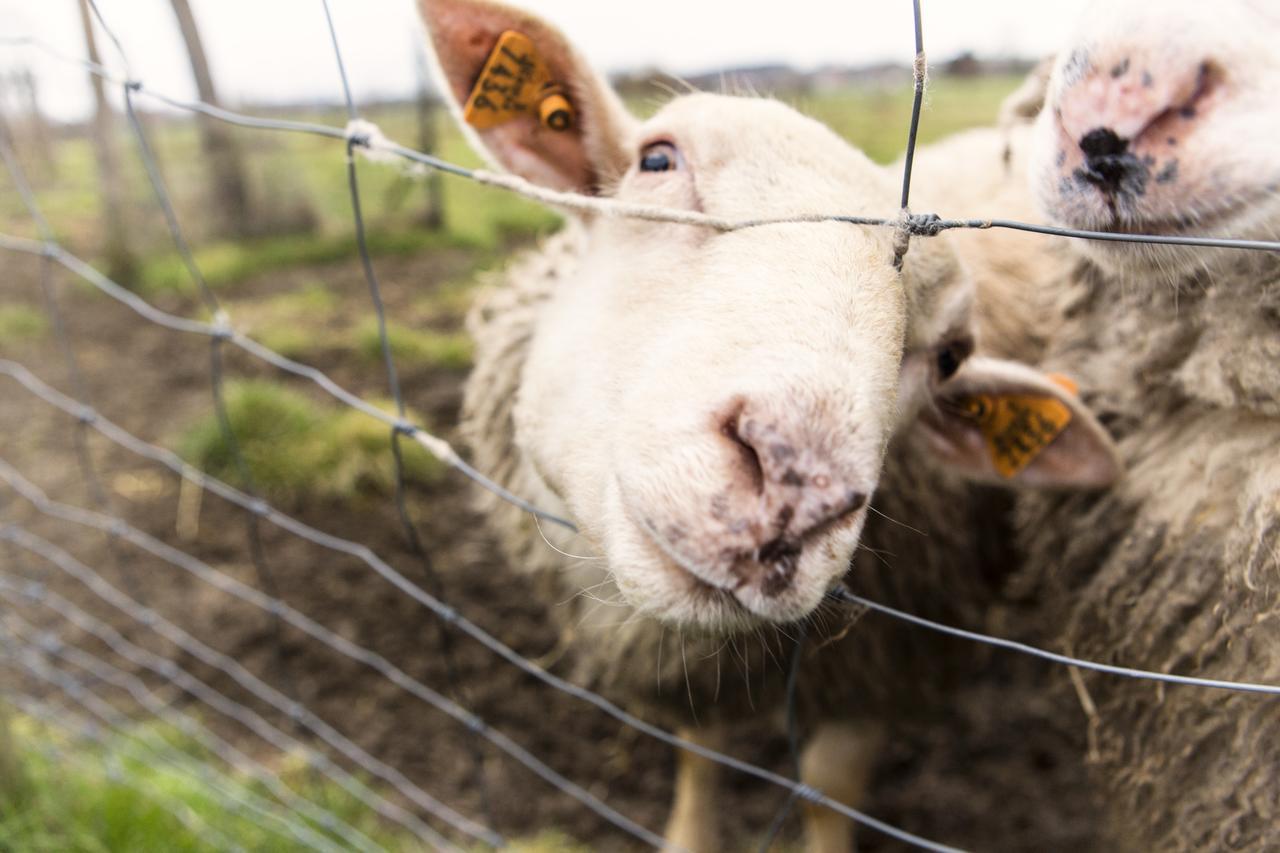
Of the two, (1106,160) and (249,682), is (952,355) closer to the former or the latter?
(1106,160)

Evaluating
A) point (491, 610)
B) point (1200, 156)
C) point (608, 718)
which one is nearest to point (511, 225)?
point (491, 610)

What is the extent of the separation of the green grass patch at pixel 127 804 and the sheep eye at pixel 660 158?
6.48ft

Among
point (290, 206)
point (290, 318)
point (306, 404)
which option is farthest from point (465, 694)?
point (290, 206)

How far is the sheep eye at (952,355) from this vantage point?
1607 mm

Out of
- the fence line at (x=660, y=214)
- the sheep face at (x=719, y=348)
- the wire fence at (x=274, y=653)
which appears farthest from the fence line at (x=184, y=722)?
the fence line at (x=660, y=214)

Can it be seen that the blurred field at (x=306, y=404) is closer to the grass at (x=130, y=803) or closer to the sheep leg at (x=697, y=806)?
the grass at (x=130, y=803)

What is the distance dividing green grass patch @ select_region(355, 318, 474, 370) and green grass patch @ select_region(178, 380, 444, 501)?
35.9 inches

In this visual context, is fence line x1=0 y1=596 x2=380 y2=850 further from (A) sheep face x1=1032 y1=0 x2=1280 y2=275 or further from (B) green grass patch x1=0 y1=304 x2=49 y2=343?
(B) green grass patch x1=0 y1=304 x2=49 y2=343

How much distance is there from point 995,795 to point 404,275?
5.41 m

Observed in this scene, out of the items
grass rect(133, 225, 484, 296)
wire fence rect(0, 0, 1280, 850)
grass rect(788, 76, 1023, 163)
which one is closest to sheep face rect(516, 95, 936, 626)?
wire fence rect(0, 0, 1280, 850)

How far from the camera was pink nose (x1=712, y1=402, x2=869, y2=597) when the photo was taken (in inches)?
38.1

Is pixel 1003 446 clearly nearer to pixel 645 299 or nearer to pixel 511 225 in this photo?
pixel 645 299

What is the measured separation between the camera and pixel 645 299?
1.35 m

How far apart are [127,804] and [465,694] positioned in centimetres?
110
